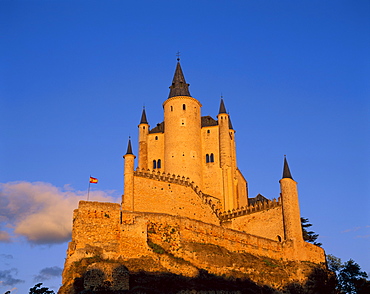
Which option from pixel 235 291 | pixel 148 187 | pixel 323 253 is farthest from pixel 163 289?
pixel 323 253

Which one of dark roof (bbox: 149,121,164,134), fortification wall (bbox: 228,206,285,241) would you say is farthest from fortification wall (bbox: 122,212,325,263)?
dark roof (bbox: 149,121,164,134)

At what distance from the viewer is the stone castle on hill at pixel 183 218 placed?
53438mm

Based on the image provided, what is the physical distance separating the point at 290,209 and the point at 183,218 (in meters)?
15.7

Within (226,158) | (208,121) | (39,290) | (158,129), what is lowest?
(39,290)

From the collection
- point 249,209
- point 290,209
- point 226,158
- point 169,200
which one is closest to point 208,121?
point 226,158

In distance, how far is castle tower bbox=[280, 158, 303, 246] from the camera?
228ft

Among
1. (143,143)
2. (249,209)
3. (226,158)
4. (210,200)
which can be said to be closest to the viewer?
(249,209)

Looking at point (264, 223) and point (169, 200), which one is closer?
point (169, 200)

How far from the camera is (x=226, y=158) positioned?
8200 centimetres

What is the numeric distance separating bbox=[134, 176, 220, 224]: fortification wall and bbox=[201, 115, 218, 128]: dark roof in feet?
44.3

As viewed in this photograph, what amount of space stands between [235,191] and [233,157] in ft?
18.0

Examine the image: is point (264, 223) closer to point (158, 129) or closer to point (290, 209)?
point (290, 209)

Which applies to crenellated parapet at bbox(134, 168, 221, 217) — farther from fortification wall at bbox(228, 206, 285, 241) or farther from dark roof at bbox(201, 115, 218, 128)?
dark roof at bbox(201, 115, 218, 128)

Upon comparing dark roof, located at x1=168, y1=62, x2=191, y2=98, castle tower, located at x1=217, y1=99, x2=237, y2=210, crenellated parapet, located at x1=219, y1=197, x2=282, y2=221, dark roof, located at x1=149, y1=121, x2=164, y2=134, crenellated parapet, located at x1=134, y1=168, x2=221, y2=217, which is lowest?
crenellated parapet, located at x1=219, y1=197, x2=282, y2=221
